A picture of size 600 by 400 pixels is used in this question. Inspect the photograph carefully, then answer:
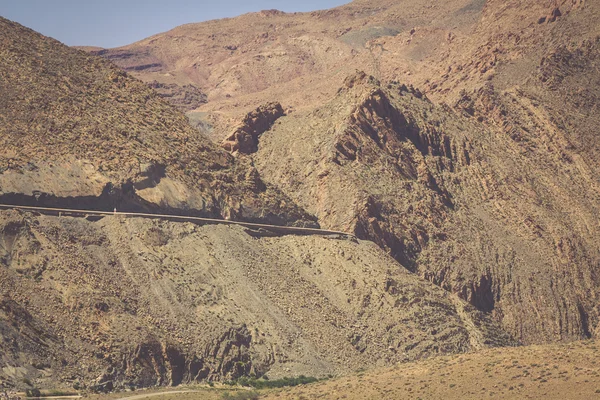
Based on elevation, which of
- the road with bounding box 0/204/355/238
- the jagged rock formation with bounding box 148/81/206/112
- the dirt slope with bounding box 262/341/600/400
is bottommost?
the dirt slope with bounding box 262/341/600/400

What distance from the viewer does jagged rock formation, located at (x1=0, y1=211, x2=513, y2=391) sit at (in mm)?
66312

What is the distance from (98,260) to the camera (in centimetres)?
7356

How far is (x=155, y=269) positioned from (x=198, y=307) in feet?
10.9

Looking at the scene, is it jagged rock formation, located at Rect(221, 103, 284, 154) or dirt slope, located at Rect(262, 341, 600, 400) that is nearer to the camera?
dirt slope, located at Rect(262, 341, 600, 400)

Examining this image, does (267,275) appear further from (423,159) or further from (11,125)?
(423,159)

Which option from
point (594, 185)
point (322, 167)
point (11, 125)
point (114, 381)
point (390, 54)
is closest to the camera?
point (114, 381)

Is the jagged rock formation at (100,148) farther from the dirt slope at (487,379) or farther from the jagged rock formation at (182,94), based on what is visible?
the jagged rock formation at (182,94)

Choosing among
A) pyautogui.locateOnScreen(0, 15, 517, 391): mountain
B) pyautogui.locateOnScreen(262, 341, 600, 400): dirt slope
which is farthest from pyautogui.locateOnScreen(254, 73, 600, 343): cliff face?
pyautogui.locateOnScreen(262, 341, 600, 400): dirt slope

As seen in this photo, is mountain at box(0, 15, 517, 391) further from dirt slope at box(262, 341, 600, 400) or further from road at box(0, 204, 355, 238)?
dirt slope at box(262, 341, 600, 400)

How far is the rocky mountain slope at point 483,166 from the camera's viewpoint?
94.6 metres

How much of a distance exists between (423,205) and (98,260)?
32.1 metres

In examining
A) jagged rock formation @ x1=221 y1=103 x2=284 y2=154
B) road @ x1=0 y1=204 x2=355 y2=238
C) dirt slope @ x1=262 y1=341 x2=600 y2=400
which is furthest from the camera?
jagged rock formation @ x1=221 y1=103 x2=284 y2=154

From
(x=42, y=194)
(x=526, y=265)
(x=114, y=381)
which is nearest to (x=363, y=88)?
(x=526, y=265)

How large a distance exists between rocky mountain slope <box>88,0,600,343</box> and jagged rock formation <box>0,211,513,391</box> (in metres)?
6.81
